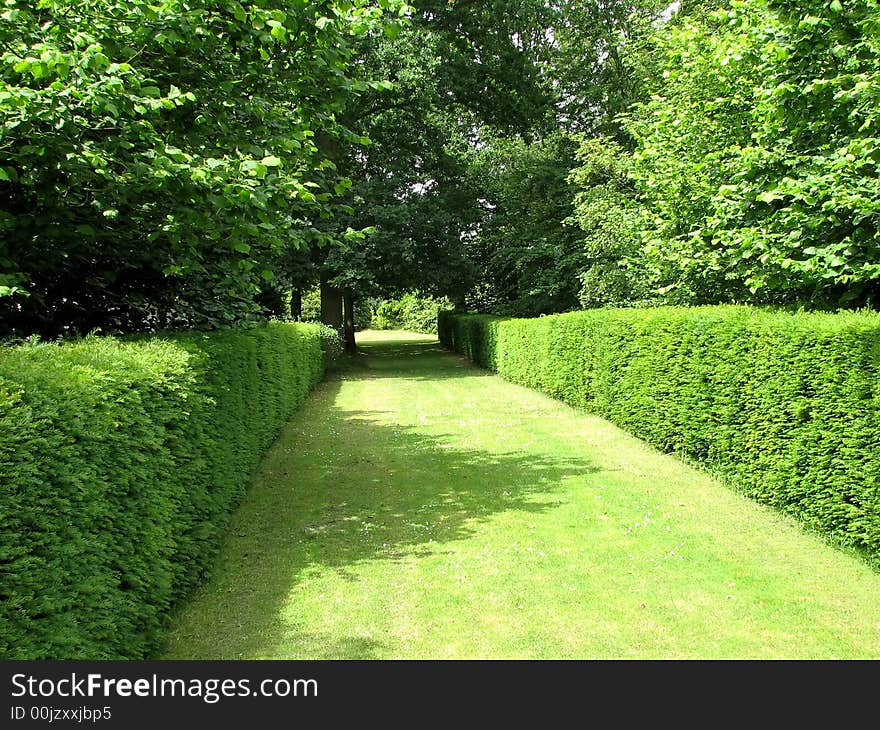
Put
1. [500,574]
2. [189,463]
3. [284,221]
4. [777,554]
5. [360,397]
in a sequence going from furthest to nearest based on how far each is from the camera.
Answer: [360,397], [284,221], [777,554], [500,574], [189,463]

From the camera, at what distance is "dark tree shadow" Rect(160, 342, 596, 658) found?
15.0 feet

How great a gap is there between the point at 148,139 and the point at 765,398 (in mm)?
6534

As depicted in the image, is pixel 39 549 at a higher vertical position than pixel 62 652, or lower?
higher

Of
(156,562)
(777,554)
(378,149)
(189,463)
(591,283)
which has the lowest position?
(777,554)

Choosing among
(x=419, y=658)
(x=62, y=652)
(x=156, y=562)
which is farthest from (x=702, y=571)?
(x=62, y=652)

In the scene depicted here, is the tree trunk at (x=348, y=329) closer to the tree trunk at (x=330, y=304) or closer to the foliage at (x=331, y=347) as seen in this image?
the tree trunk at (x=330, y=304)

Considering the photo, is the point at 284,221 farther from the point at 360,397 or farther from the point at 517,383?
the point at 517,383

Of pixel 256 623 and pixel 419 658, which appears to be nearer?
pixel 419 658

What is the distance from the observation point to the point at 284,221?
6.41 metres

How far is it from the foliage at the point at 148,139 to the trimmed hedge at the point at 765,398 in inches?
193

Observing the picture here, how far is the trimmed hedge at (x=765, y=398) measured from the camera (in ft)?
18.4

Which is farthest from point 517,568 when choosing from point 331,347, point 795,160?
point 331,347

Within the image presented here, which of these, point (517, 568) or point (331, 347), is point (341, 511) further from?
point (331, 347)

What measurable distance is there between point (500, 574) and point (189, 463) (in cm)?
272
